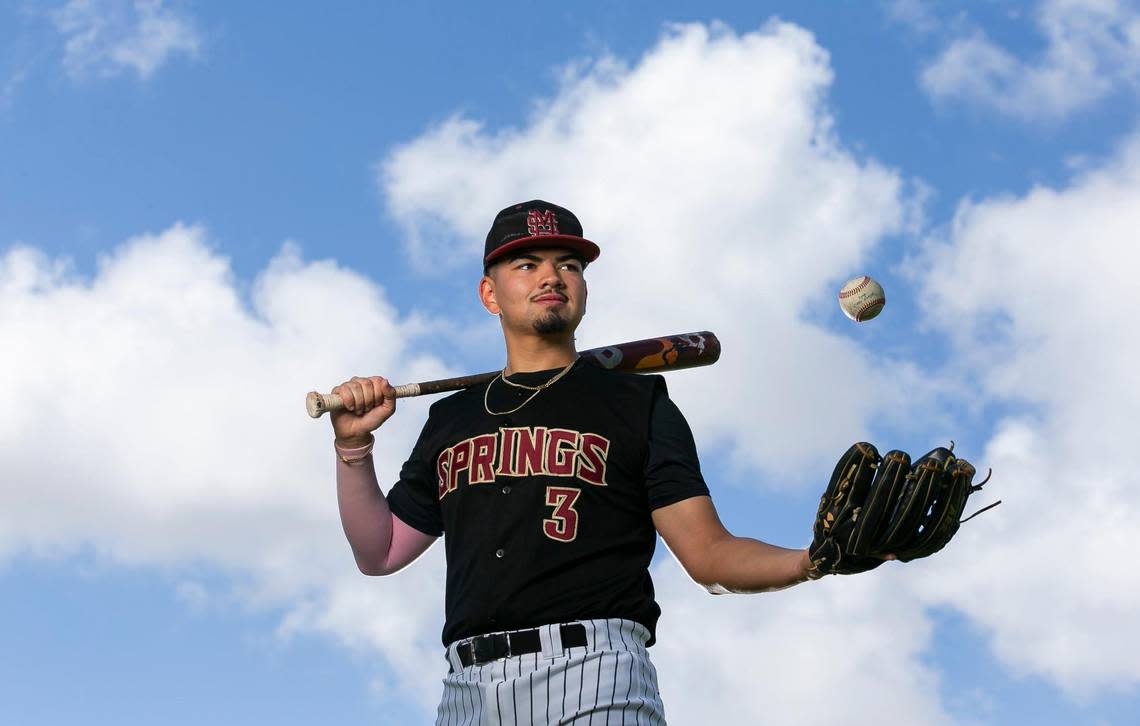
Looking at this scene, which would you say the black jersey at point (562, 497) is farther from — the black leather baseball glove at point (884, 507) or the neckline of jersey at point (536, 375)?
the black leather baseball glove at point (884, 507)

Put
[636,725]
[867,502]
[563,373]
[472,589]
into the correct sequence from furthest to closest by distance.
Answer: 1. [563,373]
2. [472,589]
3. [636,725]
4. [867,502]

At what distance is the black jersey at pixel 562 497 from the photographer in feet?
16.6

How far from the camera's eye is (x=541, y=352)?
5.68m

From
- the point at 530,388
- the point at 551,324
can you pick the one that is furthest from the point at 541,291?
the point at 530,388

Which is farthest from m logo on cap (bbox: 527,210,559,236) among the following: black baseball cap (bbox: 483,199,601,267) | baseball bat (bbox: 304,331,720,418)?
baseball bat (bbox: 304,331,720,418)

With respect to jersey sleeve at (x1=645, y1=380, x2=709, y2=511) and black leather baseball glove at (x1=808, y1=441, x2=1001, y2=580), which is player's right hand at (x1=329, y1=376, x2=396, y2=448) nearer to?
jersey sleeve at (x1=645, y1=380, x2=709, y2=511)

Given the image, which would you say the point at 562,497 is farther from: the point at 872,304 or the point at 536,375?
the point at 872,304

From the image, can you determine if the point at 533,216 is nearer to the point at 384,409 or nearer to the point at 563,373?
the point at 563,373

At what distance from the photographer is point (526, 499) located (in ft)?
17.0

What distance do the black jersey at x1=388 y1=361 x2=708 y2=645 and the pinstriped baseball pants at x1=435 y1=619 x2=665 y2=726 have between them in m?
0.11

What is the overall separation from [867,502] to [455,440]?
6.10ft

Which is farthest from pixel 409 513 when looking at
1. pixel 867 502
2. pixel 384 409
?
pixel 867 502

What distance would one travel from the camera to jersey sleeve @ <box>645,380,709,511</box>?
16.9 feet

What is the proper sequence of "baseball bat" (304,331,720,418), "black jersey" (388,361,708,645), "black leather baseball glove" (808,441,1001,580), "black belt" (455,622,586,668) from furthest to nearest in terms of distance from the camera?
"baseball bat" (304,331,720,418) → "black jersey" (388,361,708,645) → "black belt" (455,622,586,668) → "black leather baseball glove" (808,441,1001,580)
